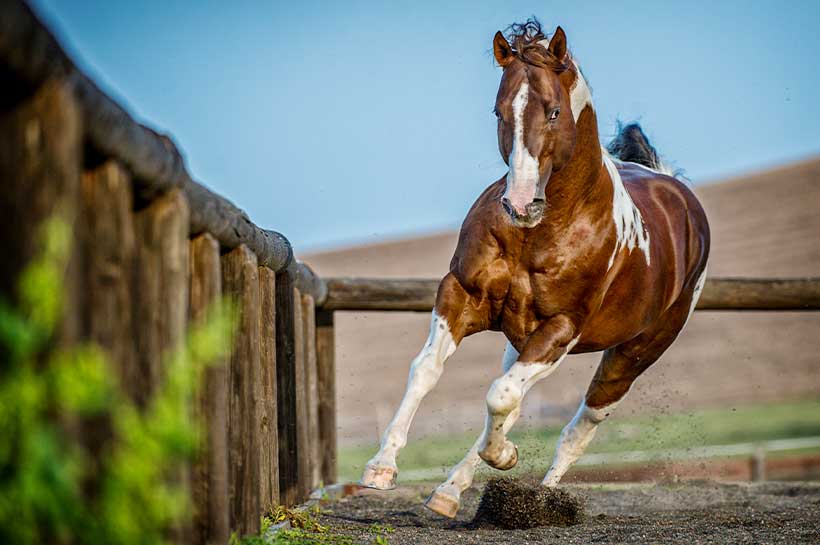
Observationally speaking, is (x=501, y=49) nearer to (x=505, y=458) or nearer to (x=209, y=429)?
(x=505, y=458)

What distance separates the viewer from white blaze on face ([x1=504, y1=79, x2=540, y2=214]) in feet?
12.6

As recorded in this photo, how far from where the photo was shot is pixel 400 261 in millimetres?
48000

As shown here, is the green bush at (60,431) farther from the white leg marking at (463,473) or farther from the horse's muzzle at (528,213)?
the white leg marking at (463,473)

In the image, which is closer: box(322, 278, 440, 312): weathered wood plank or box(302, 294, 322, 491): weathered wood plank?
box(302, 294, 322, 491): weathered wood plank

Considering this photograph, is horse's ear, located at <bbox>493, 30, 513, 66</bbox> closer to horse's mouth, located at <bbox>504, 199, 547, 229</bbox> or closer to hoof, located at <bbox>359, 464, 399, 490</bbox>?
horse's mouth, located at <bbox>504, 199, 547, 229</bbox>

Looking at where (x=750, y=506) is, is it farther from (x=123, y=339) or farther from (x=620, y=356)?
(x=123, y=339)

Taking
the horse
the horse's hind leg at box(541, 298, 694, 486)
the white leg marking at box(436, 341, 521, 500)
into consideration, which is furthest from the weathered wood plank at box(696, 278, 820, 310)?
the white leg marking at box(436, 341, 521, 500)

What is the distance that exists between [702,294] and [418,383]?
383 cm

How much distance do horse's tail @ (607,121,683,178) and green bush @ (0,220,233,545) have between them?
17.6ft

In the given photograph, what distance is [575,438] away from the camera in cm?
576

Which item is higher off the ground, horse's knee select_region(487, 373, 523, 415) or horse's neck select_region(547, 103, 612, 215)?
horse's neck select_region(547, 103, 612, 215)

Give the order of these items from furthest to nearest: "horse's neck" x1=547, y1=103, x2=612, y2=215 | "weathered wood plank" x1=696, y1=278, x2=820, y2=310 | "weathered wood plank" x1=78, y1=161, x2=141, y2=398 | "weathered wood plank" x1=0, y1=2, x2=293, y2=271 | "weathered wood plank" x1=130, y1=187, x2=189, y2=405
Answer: "weathered wood plank" x1=696, y1=278, x2=820, y2=310
"horse's neck" x1=547, y1=103, x2=612, y2=215
"weathered wood plank" x1=130, y1=187, x2=189, y2=405
"weathered wood plank" x1=78, y1=161, x2=141, y2=398
"weathered wood plank" x1=0, y1=2, x2=293, y2=271

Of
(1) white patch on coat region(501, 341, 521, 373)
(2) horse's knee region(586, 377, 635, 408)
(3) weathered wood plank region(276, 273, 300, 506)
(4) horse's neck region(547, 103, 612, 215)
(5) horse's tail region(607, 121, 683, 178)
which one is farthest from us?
(5) horse's tail region(607, 121, 683, 178)

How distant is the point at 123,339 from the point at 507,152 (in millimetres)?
2379
